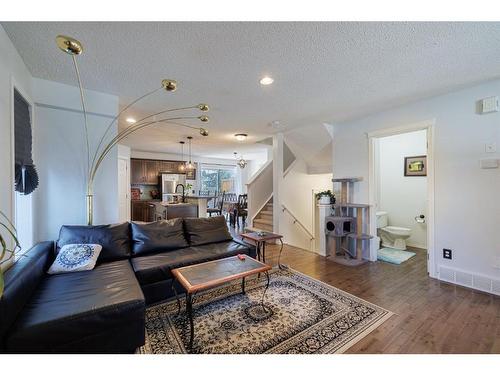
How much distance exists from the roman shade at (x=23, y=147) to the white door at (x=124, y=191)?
389 centimetres

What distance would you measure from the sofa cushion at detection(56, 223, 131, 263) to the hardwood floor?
2202mm

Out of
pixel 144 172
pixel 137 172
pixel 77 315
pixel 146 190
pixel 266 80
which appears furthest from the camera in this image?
pixel 146 190

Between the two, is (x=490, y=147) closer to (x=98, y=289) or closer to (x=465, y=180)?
(x=465, y=180)

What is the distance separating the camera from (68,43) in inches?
52.1

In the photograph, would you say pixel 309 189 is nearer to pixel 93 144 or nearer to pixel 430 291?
pixel 430 291

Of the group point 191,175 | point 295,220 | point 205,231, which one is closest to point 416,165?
point 295,220

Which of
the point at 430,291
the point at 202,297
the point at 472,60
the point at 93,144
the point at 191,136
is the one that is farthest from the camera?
the point at 191,136

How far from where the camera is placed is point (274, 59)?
1.97 meters

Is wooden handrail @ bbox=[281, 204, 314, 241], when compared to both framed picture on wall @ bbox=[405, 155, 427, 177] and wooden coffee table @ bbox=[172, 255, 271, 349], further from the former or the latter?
wooden coffee table @ bbox=[172, 255, 271, 349]

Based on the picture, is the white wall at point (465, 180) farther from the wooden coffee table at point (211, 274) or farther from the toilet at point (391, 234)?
the wooden coffee table at point (211, 274)

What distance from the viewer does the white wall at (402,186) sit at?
434 cm

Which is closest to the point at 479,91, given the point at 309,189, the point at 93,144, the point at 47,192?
the point at 309,189

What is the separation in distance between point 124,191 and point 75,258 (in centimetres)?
456
